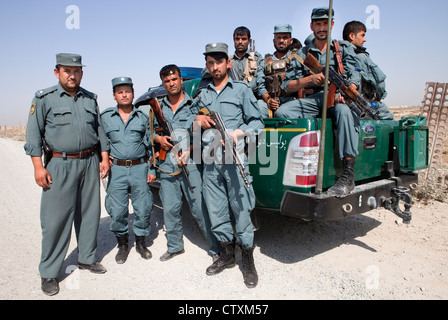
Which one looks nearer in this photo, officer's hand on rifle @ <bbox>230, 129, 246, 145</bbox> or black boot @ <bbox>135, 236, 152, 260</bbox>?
officer's hand on rifle @ <bbox>230, 129, 246, 145</bbox>

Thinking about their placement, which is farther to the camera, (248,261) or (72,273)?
(72,273)

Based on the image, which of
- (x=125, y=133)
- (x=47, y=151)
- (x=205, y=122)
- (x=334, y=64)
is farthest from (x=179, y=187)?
(x=334, y=64)

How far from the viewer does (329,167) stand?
3.20 m

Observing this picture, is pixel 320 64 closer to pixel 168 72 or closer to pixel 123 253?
pixel 168 72

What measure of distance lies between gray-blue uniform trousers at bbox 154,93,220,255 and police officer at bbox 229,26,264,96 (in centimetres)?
142

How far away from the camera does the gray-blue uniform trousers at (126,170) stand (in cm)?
365

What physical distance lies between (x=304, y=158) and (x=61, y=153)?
2.26m

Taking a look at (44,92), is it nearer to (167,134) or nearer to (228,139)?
(167,134)

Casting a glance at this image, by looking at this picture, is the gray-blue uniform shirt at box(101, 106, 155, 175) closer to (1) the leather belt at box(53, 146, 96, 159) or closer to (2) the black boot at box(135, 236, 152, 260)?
(1) the leather belt at box(53, 146, 96, 159)

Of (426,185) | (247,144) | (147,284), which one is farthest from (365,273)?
(426,185)

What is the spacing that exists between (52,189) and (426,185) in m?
5.86

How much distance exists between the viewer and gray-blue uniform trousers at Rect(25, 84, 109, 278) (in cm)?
311

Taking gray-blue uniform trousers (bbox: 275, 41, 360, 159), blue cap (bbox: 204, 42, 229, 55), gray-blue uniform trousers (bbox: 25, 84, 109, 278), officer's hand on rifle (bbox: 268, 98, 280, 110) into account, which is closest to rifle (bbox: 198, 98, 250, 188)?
blue cap (bbox: 204, 42, 229, 55)

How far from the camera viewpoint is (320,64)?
3531 mm
